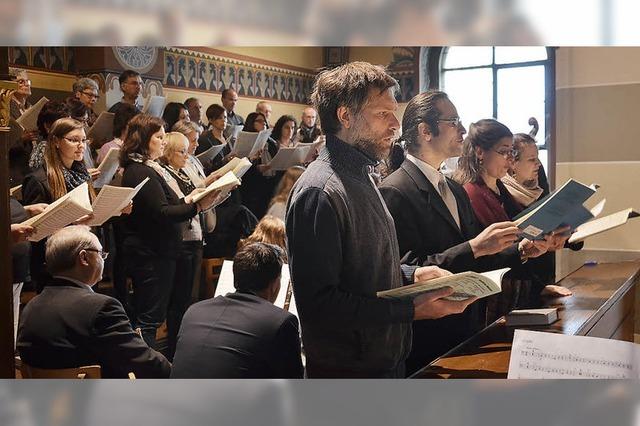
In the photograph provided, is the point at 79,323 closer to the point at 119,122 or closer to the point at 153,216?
the point at 153,216

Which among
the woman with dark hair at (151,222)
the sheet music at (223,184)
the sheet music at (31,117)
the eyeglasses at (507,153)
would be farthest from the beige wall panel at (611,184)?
the sheet music at (31,117)

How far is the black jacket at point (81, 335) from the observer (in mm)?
2439

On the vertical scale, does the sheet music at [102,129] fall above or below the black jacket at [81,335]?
above

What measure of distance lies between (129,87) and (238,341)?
2.67 ft

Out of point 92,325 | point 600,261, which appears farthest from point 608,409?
point 92,325

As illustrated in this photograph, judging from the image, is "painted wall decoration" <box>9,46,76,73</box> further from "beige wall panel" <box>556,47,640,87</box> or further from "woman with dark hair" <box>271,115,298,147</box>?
"beige wall panel" <box>556,47,640,87</box>

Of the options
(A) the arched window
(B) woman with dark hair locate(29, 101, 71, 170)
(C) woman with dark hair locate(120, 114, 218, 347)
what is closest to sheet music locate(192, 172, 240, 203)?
(C) woman with dark hair locate(120, 114, 218, 347)

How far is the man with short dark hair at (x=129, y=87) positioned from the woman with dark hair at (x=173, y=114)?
82 millimetres

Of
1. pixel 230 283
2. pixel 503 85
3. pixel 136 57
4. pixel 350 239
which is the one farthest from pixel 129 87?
pixel 503 85

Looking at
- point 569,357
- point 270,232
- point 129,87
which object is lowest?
point 569,357

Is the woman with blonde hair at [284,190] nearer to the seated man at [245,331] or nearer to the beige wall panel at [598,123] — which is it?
the seated man at [245,331]

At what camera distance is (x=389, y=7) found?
98.1 inches

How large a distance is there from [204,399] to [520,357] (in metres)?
0.93

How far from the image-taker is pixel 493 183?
2.56 metres
